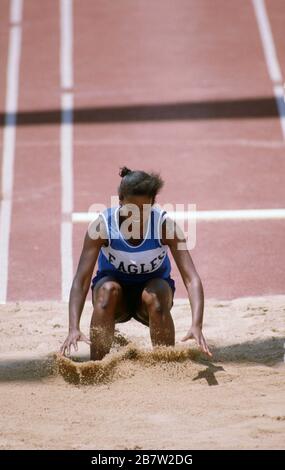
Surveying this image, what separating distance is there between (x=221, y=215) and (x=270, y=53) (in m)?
3.32

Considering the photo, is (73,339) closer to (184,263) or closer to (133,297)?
(133,297)

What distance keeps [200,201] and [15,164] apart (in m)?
1.82

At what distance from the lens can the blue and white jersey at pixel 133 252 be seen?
16.0ft

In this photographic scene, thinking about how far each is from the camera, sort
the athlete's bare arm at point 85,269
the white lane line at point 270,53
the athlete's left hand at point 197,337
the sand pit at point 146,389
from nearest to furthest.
→ the sand pit at point 146,389, the athlete's left hand at point 197,337, the athlete's bare arm at point 85,269, the white lane line at point 270,53

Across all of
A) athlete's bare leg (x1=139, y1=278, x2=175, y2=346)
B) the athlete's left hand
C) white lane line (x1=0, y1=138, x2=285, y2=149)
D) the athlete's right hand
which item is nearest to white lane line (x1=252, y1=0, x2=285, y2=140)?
white lane line (x1=0, y1=138, x2=285, y2=149)

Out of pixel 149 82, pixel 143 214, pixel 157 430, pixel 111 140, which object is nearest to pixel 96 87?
pixel 149 82

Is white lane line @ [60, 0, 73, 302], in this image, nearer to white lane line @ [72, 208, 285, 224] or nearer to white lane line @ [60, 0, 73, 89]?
white lane line @ [60, 0, 73, 89]

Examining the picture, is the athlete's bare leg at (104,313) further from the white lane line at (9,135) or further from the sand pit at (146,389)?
the white lane line at (9,135)

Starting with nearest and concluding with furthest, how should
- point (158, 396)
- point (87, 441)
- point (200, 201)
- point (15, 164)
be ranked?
point (87, 441)
point (158, 396)
point (200, 201)
point (15, 164)

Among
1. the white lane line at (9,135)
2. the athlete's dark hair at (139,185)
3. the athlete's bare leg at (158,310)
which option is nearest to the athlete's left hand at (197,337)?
the athlete's bare leg at (158,310)

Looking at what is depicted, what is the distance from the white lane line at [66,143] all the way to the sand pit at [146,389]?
1.13m

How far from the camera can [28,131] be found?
9.30 meters

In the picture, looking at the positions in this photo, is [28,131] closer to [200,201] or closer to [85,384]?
[200,201]

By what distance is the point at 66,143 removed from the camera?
9.07 metres
